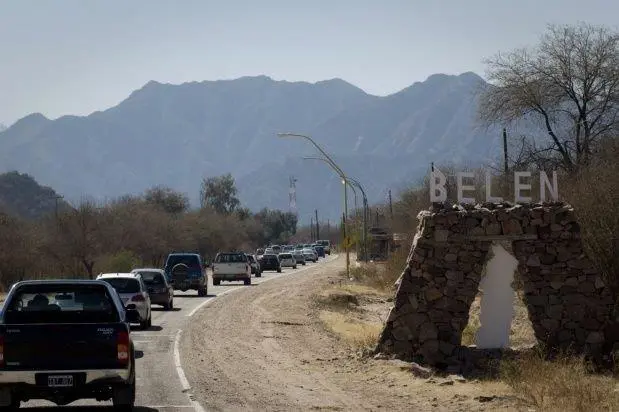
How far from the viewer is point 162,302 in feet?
127

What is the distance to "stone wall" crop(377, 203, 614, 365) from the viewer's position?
851 inches

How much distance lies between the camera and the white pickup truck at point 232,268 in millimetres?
62375

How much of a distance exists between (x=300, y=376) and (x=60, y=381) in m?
7.49

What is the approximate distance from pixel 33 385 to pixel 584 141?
33.7 m

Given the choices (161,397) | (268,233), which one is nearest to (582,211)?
(161,397)

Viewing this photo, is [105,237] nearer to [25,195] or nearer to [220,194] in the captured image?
[220,194]

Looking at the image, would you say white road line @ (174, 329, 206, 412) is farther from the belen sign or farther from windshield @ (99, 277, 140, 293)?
the belen sign

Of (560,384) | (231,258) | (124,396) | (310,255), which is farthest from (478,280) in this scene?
(310,255)

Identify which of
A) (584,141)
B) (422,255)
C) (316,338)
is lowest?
(316,338)

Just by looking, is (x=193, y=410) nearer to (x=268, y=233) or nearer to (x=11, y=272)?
(x=11, y=272)

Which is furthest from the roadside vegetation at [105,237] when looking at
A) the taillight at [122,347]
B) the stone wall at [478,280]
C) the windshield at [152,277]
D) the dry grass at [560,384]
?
the taillight at [122,347]

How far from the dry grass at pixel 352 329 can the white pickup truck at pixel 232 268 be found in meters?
23.3

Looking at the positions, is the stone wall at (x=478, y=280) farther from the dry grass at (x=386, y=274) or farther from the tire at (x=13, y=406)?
the dry grass at (x=386, y=274)

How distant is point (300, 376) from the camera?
64.2 ft
